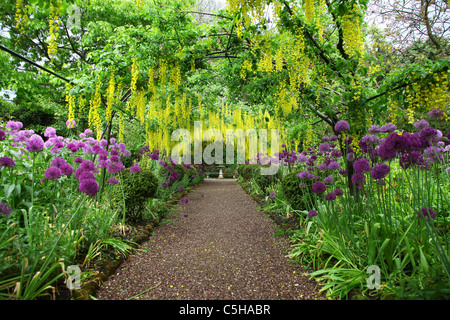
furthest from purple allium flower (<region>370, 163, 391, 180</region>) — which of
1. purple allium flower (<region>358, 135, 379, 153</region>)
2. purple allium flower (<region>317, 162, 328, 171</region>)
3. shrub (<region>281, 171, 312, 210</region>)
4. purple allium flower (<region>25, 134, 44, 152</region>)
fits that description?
purple allium flower (<region>25, 134, 44, 152</region>)

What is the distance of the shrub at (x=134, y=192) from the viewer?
3.24m

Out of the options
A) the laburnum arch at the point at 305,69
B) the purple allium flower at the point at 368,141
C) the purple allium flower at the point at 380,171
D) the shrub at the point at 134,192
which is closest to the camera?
the purple allium flower at the point at 380,171

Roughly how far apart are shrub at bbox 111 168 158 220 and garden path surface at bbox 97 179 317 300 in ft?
1.34

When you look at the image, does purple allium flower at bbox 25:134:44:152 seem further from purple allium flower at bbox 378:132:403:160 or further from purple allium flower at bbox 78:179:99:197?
purple allium flower at bbox 378:132:403:160

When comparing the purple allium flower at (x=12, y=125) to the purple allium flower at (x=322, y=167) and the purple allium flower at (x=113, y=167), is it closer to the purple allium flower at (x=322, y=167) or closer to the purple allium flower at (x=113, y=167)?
the purple allium flower at (x=113, y=167)

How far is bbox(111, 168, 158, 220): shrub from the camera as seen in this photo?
3244 millimetres

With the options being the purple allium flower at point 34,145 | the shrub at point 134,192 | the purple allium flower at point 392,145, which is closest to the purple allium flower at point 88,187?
the purple allium flower at point 34,145

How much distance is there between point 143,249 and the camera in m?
2.65

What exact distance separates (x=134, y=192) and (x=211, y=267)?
1.61 metres

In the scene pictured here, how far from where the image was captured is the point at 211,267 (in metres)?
2.26

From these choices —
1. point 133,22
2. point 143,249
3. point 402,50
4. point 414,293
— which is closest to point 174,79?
point 143,249

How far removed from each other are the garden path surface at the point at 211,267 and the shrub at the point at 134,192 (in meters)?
0.41

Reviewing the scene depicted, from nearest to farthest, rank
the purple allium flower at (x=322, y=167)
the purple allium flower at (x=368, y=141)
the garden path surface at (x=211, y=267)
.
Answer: the garden path surface at (x=211, y=267), the purple allium flower at (x=368, y=141), the purple allium flower at (x=322, y=167)

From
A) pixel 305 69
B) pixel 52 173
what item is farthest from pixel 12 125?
pixel 305 69
